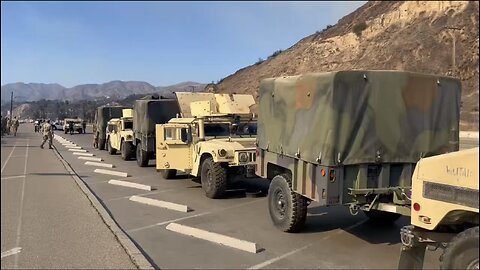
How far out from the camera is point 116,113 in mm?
28891

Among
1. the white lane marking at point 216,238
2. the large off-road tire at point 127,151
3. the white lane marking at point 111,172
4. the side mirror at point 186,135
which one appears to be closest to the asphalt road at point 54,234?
the white lane marking at point 216,238

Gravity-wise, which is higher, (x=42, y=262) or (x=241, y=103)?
(x=241, y=103)

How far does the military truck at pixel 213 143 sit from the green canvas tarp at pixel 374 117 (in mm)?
3575

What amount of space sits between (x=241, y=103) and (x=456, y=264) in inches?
382

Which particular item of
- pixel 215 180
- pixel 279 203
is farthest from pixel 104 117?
pixel 279 203

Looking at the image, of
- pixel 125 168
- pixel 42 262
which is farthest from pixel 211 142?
pixel 125 168

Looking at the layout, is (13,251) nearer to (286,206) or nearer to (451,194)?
(286,206)

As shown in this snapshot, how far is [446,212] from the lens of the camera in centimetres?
467

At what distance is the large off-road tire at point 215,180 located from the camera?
36.5ft

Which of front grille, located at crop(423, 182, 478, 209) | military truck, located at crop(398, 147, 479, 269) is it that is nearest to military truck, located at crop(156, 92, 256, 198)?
military truck, located at crop(398, 147, 479, 269)

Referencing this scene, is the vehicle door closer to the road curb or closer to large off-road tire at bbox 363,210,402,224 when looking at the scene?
the road curb

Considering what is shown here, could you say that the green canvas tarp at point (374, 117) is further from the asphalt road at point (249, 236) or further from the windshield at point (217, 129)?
the windshield at point (217, 129)

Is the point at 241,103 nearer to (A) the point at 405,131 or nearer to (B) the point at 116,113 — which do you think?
(A) the point at 405,131

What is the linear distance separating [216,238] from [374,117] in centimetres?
284
